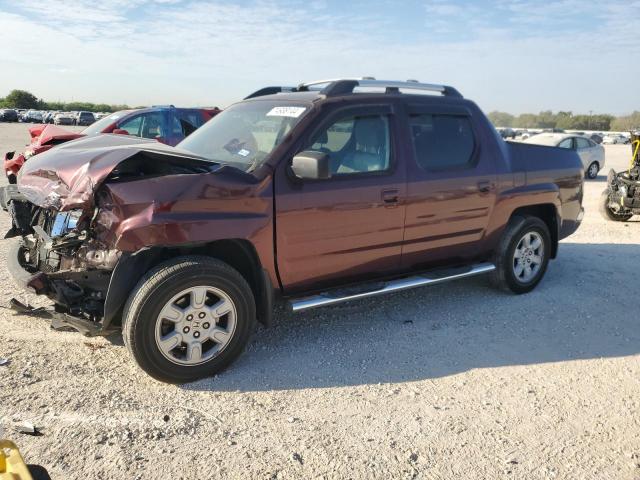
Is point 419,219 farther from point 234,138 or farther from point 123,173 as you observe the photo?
point 123,173

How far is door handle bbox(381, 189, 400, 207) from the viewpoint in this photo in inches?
170

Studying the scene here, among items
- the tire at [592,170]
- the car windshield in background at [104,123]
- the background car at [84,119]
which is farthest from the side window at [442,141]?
the background car at [84,119]

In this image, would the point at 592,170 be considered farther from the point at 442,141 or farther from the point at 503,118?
the point at 503,118

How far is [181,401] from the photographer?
339cm

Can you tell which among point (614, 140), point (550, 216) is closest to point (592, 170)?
point (550, 216)

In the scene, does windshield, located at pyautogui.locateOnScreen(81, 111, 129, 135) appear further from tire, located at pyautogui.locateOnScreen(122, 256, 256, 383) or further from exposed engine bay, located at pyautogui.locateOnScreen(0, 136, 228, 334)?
tire, located at pyautogui.locateOnScreen(122, 256, 256, 383)

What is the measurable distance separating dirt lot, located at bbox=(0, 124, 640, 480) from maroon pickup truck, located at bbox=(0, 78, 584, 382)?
38 centimetres

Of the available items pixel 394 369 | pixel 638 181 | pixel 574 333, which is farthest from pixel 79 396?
pixel 638 181

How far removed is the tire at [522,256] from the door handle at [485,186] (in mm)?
588

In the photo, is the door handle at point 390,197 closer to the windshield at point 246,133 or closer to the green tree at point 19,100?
the windshield at point 246,133

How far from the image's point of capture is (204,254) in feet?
12.6

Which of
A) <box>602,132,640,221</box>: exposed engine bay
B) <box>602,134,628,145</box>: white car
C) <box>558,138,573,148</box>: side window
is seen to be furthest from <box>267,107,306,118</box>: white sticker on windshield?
<box>602,134,628,145</box>: white car

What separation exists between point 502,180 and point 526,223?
1.93 feet

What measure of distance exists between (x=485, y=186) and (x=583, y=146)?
50.3 ft
